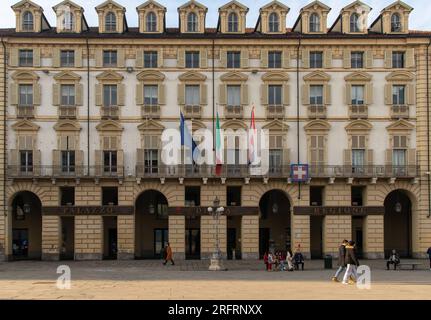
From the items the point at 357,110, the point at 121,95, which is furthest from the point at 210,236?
the point at 357,110

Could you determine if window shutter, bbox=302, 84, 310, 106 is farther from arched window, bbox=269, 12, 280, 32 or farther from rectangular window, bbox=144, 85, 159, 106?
rectangular window, bbox=144, 85, 159, 106

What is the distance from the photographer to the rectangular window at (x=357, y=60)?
5149 cm

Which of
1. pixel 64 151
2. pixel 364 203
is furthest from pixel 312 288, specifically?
pixel 64 151

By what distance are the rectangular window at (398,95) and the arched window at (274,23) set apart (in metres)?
11.1

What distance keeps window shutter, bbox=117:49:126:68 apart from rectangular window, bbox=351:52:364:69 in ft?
63.5

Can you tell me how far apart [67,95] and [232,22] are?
15310 mm

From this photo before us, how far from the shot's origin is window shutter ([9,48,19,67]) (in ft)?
166

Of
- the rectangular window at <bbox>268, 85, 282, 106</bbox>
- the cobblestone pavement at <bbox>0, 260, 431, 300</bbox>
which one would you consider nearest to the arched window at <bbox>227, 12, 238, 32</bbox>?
the rectangular window at <bbox>268, 85, 282, 106</bbox>

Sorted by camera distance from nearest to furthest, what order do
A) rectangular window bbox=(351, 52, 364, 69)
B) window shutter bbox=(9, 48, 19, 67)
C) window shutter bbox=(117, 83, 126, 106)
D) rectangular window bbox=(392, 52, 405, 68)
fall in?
window shutter bbox=(9, 48, 19, 67)
window shutter bbox=(117, 83, 126, 106)
rectangular window bbox=(351, 52, 364, 69)
rectangular window bbox=(392, 52, 405, 68)

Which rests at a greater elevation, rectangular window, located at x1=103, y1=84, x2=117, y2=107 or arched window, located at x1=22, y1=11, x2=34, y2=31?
arched window, located at x1=22, y1=11, x2=34, y2=31

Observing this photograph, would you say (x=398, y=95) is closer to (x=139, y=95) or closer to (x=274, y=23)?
(x=274, y=23)

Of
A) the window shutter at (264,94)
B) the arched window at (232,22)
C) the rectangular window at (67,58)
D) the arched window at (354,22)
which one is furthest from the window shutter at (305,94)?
the rectangular window at (67,58)

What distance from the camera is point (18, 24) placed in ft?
166
